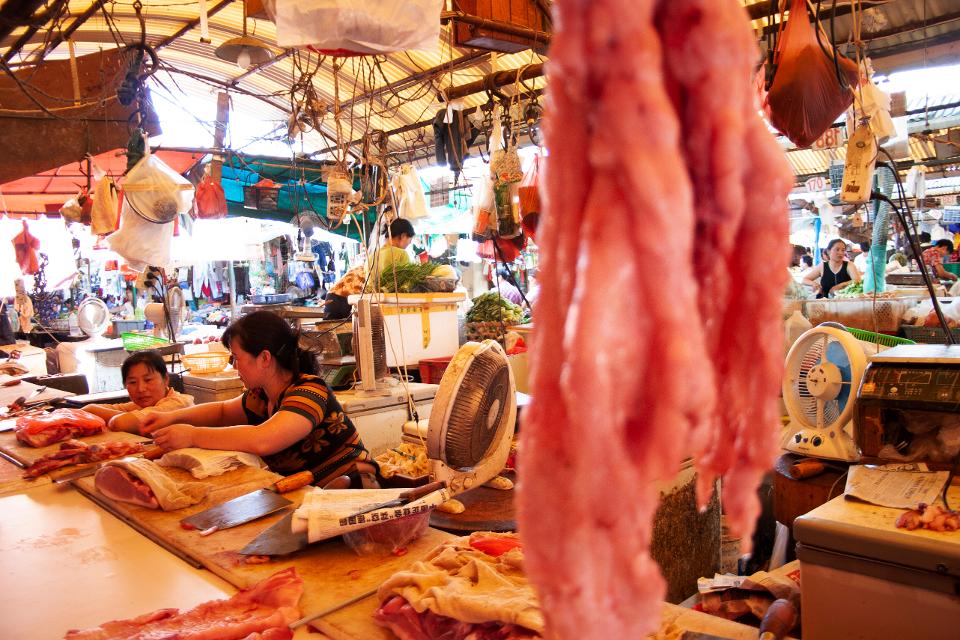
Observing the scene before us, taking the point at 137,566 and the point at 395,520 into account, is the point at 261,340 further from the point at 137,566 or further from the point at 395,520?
the point at 395,520

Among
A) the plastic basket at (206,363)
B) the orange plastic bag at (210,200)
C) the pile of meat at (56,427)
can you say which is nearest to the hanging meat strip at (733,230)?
the pile of meat at (56,427)

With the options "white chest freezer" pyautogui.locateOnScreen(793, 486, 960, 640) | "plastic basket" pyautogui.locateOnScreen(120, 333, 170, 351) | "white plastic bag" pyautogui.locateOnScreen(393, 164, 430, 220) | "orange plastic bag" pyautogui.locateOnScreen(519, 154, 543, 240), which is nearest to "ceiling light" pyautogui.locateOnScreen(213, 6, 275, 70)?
"orange plastic bag" pyautogui.locateOnScreen(519, 154, 543, 240)

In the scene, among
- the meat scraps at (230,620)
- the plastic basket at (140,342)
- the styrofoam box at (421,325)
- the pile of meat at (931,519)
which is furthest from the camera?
the plastic basket at (140,342)

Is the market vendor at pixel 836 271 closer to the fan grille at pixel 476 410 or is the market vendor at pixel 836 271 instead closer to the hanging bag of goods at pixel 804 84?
the hanging bag of goods at pixel 804 84

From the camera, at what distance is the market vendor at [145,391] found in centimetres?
498

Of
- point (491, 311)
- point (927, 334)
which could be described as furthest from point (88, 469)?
point (927, 334)

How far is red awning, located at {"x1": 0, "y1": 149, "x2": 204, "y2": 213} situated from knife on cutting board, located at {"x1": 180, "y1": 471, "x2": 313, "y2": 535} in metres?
7.64

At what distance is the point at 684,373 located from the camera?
571mm

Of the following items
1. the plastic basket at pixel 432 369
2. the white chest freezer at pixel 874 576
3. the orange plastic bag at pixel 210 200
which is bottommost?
the white chest freezer at pixel 874 576

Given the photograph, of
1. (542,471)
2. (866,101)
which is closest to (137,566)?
(542,471)

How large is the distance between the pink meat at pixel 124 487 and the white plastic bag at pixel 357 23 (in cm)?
200

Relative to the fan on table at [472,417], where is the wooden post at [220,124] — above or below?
above

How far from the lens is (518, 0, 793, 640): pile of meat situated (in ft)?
1.90

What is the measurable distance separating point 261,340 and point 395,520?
1.78m
